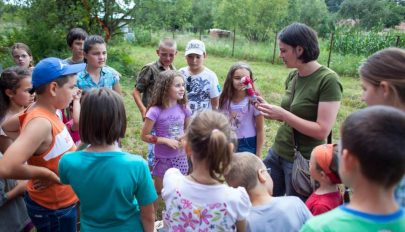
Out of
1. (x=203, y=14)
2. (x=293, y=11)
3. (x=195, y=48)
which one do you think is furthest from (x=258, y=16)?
(x=195, y=48)

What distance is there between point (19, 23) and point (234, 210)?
42.5 feet

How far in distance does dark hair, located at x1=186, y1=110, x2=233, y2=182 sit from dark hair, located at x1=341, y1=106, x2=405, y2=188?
637 millimetres

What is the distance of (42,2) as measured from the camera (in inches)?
413

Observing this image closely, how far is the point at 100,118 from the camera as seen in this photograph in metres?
1.84

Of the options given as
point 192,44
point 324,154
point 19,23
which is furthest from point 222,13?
point 324,154

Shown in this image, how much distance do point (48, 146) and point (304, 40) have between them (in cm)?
187

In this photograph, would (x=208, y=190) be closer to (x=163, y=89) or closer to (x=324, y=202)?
(x=324, y=202)

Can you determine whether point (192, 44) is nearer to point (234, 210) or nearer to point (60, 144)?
point (60, 144)

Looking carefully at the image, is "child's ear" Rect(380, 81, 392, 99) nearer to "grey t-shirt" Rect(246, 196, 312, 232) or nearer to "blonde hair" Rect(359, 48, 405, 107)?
"blonde hair" Rect(359, 48, 405, 107)

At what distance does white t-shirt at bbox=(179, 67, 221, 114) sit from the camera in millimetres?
3734

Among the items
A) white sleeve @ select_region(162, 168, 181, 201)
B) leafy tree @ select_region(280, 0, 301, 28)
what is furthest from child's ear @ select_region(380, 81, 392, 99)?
leafy tree @ select_region(280, 0, 301, 28)

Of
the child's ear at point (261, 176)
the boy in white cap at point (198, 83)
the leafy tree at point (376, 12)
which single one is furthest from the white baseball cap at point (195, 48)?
the leafy tree at point (376, 12)

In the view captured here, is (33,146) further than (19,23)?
No

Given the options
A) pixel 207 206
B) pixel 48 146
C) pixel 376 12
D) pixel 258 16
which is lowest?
pixel 207 206
